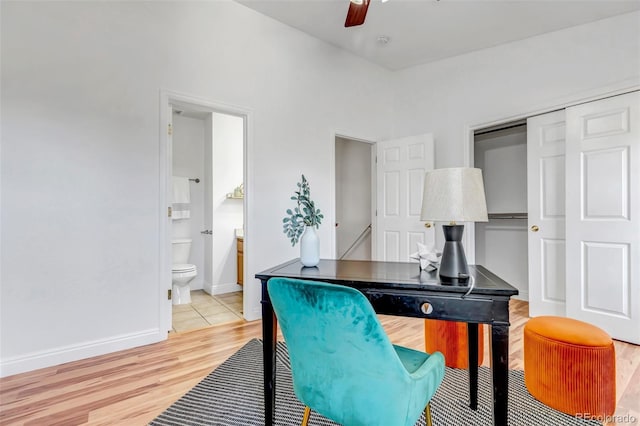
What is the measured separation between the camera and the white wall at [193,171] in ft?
14.3

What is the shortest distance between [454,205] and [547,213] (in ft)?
8.53

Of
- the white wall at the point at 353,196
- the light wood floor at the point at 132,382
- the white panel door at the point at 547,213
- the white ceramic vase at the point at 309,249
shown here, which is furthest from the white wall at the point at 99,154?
the white panel door at the point at 547,213

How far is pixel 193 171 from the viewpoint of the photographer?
14.7 feet

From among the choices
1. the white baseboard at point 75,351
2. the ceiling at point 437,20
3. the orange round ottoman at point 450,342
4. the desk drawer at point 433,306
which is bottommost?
the white baseboard at point 75,351

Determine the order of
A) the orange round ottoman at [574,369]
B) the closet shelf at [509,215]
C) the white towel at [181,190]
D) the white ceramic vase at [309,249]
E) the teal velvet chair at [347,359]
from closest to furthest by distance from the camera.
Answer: the teal velvet chair at [347,359] < the orange round ottoman at [574,369] < the white ceramic vase at [309,249] < the closet shelf at [509,215] < the white towel at [181,190]

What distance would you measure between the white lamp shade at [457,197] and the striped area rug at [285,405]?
91 cm

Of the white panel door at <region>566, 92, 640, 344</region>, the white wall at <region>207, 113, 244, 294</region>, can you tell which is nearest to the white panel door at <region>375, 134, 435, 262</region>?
the white panel door at <region>566, 92, 640, 344</region>

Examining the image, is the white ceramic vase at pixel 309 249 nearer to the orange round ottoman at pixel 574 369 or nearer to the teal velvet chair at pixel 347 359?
the teal velvet chair at pixel 347 359

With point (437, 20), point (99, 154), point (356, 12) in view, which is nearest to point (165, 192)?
point (99, 154)

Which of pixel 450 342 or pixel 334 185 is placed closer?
pixel 450 342

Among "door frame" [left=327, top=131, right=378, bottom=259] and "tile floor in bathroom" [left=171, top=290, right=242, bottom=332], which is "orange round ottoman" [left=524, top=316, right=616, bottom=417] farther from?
"tile floor in bathroom" [left=171, top=290, right=242, bottom=332]

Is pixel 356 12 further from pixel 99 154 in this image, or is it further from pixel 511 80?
pixel 511 80

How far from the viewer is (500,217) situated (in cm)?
405

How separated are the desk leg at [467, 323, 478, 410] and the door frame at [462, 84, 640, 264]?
7.54 feet
